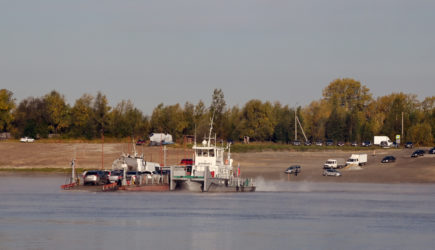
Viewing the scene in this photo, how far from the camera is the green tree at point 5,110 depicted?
17700 centimetres

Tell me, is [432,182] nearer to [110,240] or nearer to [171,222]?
[171,222]

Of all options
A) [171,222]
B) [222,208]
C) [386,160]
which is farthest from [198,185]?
[386,160]

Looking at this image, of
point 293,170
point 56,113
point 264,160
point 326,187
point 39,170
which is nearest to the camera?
point 326,187

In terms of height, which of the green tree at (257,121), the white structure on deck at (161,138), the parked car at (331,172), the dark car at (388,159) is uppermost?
the green tree at (257,121)

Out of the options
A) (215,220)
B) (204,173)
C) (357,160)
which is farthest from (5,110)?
(215,220)

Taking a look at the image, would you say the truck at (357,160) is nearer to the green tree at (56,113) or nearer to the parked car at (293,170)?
the parked car at (293,170)

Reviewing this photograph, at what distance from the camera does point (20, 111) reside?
184875 mm

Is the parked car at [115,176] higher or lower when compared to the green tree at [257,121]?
lower

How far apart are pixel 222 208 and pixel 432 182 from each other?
5385cm

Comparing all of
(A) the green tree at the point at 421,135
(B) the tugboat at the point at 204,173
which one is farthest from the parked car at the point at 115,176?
(A) the green tree at the point at 421,135

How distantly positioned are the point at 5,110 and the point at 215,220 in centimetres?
12914

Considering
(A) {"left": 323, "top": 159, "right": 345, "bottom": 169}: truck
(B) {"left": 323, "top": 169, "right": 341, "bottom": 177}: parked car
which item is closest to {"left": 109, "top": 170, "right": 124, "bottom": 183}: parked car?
(B) {"left": 323, "top": 169, "right": 341, "bottom": 177}: parked car

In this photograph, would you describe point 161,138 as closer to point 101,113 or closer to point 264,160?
point 101,113

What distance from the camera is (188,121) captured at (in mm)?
186375
